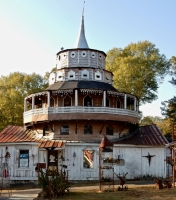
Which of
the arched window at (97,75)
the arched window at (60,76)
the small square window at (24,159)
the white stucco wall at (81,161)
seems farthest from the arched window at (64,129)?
the arched window at (97,75)

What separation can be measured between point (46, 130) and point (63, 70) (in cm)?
711

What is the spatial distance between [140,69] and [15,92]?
62.8 ft

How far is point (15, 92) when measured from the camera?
1887 inches

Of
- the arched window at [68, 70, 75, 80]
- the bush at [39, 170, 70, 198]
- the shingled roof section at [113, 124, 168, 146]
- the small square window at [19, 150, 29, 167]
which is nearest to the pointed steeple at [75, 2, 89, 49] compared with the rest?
the arched window at [68, 70, 75, 80]

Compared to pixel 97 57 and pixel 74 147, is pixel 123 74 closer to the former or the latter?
pixel 97 57

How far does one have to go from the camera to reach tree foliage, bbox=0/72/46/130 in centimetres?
4712

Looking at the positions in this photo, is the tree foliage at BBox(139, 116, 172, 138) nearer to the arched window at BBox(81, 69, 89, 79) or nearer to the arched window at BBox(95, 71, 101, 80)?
the arched window at BBox(95, 71, 101, 80)

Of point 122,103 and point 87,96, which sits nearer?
point 87,96

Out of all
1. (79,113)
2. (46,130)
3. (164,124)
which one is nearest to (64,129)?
(46,130)

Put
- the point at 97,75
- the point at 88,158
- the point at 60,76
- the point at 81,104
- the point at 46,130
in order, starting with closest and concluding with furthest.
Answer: the point at 88,158, the point at 46,130, the point at 81,104, the point at 97,75, the point at 60,76

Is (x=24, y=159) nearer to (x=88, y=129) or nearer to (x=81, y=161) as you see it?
(x=81, y=161)

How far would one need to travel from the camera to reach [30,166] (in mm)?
27688

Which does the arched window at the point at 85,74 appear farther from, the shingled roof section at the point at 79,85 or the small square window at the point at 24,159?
the small square window at the point at 24,159

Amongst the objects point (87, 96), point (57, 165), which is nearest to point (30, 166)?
point (57, 165)
